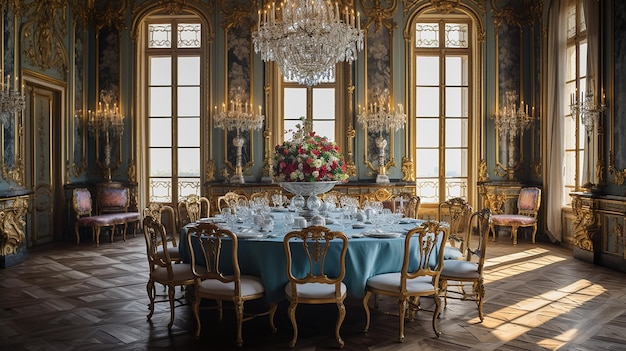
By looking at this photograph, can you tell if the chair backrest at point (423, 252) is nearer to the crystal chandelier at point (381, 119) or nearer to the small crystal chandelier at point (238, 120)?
the crystal chandelier at point (381, 119)

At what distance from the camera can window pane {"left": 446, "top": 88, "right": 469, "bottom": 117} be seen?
31.2ft

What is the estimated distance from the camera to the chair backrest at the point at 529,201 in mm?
8375

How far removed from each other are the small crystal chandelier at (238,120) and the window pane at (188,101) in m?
0.67

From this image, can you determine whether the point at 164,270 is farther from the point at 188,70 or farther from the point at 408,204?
the point at 188,70

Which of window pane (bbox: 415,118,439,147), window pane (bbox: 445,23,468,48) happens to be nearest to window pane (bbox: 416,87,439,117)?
window pane (bbox: 415,118,439,147)

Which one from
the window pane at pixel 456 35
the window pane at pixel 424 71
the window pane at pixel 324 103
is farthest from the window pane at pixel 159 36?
the window pane at pixel 456 35

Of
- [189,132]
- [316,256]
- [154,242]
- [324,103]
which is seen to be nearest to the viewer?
[316,256]

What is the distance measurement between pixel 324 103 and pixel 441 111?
2.17m

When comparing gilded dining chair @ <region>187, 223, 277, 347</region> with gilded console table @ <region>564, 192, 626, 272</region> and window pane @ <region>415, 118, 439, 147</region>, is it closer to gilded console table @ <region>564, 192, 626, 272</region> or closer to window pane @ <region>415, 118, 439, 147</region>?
gilded console table @ <region>564, 192, 626, 272</region>

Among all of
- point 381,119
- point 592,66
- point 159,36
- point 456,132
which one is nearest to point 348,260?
point 592,66

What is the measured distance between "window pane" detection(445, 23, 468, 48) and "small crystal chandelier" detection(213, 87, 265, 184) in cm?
377

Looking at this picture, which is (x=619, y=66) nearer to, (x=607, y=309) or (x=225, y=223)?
(x=607, y=309)

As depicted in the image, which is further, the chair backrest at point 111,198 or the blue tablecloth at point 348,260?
the chair backrest at point 111,198

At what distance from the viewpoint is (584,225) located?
6715 mm
